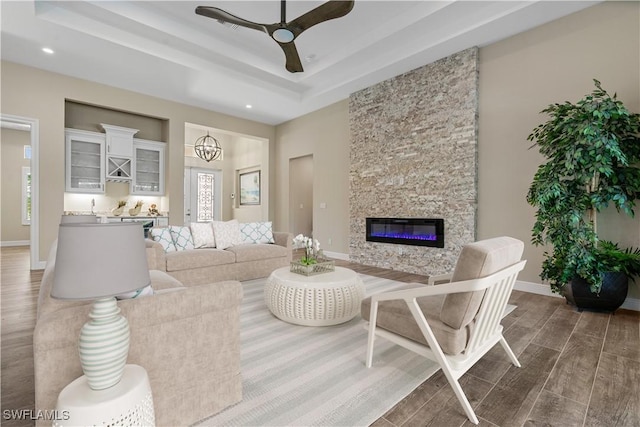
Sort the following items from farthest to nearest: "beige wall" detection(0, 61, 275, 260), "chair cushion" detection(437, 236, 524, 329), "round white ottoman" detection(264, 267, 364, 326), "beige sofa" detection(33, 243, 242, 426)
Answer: "beige wall" detection(0, 61, 275, 260), "round white ottoman" detection(264, 267, 364, 326), "chair cushion" detection(437, 236, 524, 329), "beige sofa" detection(33, 243, 242, 426)

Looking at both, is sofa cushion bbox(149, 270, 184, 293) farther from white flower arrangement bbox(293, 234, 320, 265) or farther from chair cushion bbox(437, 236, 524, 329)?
chair cushion bbox(437, 236, 524, 329)

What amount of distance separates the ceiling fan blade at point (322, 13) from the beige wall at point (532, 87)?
8.40 feet

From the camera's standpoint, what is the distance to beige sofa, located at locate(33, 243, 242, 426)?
1.07 m

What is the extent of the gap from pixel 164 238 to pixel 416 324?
3405 mm

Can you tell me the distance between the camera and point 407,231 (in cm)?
483

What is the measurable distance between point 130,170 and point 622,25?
771cm

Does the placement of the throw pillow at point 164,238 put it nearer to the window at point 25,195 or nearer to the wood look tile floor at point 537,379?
the wood look tile floor at point 537,379

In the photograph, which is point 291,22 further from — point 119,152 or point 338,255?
point 119,152

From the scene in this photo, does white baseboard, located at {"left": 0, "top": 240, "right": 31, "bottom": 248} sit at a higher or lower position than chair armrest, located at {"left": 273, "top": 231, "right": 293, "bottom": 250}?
lower

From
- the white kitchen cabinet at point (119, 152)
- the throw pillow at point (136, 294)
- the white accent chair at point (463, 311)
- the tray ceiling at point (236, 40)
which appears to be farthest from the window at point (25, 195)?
the white accent chair at point (463, 311)

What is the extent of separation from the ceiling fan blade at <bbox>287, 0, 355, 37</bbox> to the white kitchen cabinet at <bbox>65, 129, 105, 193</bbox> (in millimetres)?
4740

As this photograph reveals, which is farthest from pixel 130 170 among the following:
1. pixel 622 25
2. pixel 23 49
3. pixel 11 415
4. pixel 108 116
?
pixel 622 25

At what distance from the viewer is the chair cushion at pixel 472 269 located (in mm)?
1409

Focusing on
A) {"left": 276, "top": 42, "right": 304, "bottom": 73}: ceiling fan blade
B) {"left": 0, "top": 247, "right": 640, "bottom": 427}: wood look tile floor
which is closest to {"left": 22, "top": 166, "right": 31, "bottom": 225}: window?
{"left": 0, "top": 247, "right": 640, "bottom": 427}: wood look tile floor
